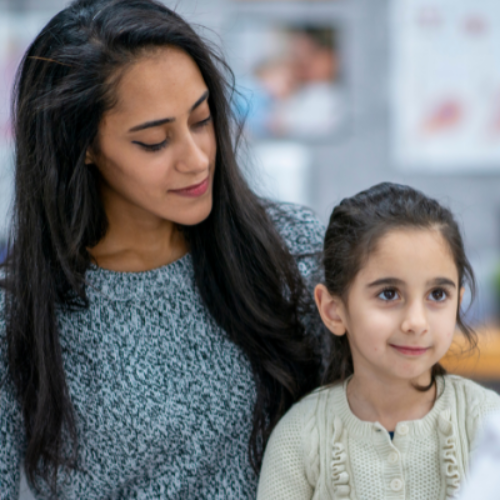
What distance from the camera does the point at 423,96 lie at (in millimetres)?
2264

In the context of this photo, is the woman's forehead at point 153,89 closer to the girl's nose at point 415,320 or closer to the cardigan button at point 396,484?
the girl's nose at point 415,320

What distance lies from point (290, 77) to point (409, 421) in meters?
1.59

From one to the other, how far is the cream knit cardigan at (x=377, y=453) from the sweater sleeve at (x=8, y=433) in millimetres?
397

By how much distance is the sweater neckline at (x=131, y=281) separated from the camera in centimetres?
111

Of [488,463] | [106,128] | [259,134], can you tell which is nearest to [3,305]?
[106,128]

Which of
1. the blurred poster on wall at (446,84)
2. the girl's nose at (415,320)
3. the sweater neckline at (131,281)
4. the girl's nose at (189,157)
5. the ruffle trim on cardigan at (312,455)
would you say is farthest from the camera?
the blurred poster on wall at (446,84)

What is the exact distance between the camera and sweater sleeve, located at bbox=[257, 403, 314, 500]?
2.99 feet

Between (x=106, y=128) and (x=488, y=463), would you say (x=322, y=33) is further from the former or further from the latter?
(x=488, y=463)

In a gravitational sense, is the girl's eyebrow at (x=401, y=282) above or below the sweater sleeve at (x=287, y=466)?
above

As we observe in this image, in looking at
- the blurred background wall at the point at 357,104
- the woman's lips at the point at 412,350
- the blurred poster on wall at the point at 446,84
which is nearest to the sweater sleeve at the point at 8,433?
the woman's lips at the point at 412,350

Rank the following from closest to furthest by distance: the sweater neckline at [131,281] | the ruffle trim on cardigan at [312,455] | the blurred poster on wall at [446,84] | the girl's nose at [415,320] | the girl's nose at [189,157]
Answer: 1. the girl's nose at [415,320]
2. the ruffle trim on cardigan at [312,455]
3. the girl's nose at [189,157]
4. the sweater neckline at [131,281]
5. the blurred poster on wall at [446,84]

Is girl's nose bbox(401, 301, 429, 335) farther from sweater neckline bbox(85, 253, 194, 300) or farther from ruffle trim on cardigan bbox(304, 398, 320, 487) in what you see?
sweater neckline bbox(85, 253, 194, 300)

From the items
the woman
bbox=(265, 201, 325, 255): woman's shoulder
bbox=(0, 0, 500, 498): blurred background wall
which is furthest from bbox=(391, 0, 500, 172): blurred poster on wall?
the woman

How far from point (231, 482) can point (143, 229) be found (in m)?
0.43
